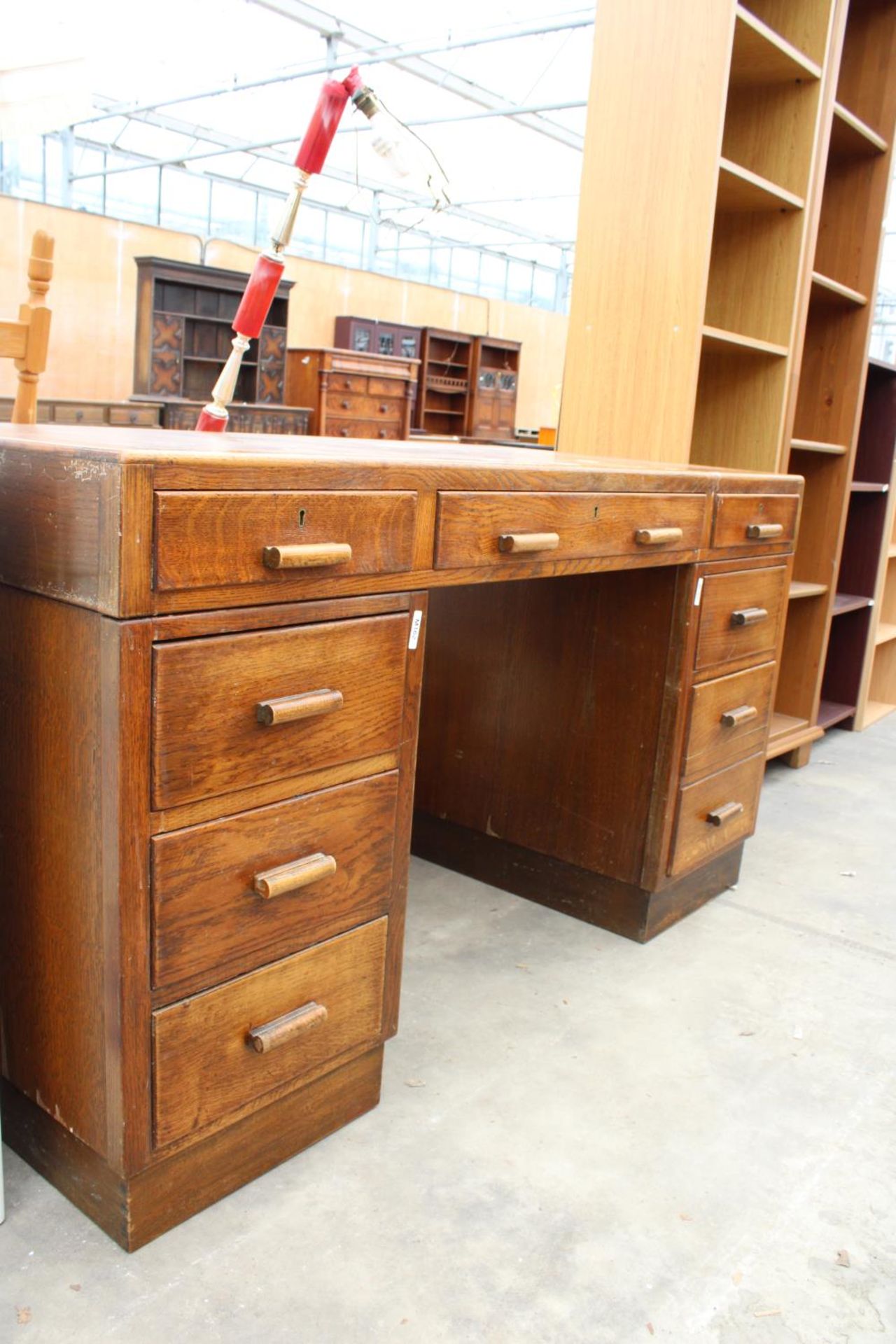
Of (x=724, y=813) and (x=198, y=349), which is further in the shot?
(x=198, y=349)

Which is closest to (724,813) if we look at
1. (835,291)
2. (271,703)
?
(271,703)

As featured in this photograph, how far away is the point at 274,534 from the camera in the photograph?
1.09m

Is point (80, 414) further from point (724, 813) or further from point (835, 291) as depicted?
point (724, 813)

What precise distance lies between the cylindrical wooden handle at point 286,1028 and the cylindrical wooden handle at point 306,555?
0.53 meters

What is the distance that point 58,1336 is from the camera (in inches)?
41.4

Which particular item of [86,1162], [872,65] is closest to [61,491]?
[86,1162]

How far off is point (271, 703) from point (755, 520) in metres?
1.25

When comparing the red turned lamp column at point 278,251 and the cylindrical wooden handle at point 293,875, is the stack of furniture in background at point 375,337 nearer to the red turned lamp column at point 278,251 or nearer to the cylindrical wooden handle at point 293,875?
the red turned lamp column at point 278,251

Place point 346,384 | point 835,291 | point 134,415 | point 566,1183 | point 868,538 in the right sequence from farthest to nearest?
point 346,384 < point 134,415 < point 868,538 < point 835,291 < point 566,1183

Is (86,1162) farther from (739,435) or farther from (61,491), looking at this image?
(739,435)

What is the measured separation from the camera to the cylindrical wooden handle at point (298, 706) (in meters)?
1.12

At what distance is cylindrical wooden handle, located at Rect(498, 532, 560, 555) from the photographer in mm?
1405

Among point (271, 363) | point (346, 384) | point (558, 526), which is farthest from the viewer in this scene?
point (346, 384)

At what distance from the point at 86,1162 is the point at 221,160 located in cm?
1324
